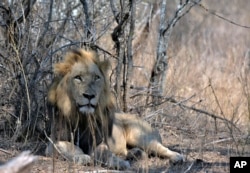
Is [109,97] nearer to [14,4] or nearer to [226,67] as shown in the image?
[14,4]

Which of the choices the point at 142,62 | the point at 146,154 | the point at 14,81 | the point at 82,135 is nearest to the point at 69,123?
the point at 82,135

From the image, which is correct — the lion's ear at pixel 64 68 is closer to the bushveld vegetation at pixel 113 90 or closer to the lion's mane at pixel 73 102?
the lion's mane at pixel 73 102

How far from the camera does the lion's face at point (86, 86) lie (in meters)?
5.07

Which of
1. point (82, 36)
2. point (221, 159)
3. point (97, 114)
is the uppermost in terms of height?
point (82, 36)

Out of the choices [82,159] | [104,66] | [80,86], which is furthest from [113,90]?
[82,159]

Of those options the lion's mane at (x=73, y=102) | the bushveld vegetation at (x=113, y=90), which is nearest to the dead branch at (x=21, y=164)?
the bushveld vegetation at (x=113, y=90)

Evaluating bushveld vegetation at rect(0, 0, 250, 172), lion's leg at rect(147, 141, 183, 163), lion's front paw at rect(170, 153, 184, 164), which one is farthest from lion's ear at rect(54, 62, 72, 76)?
lion's front paw at rect(170, 153, 184, 164)

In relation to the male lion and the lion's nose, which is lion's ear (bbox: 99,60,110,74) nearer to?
the male lion

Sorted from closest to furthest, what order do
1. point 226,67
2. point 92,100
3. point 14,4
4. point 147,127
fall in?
point 92,100, point 147,127, point 14,4, point 226,67

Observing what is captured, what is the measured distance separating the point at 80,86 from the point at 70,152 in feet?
1.52

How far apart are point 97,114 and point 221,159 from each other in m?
0.96

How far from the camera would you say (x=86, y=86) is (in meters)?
5.11

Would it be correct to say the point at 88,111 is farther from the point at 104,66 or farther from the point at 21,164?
the point at 21,164

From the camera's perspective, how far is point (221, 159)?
5.33m
